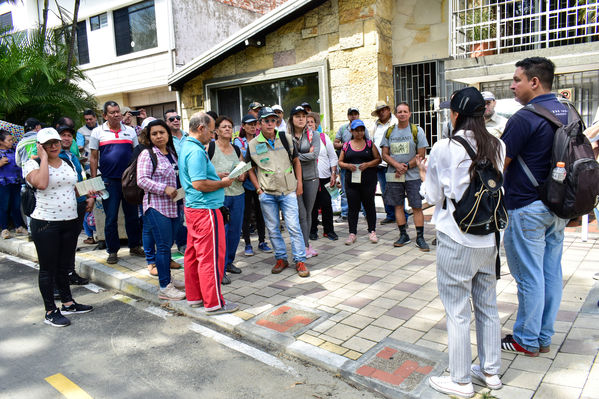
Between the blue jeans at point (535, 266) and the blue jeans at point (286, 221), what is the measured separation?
106 inches

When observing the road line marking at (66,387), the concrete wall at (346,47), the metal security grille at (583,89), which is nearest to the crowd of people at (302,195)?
the road line marking at (66,387)

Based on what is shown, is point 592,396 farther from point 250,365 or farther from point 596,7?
point 596,7

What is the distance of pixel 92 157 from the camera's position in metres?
6.66

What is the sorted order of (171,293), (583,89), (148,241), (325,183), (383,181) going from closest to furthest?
(171,293), (148,241), (325,183), (383,181), (583,89)

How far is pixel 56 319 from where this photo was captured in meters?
4.57

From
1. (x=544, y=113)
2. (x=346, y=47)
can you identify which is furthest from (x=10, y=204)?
(x=544, y=113)

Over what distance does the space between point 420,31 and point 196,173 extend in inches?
291

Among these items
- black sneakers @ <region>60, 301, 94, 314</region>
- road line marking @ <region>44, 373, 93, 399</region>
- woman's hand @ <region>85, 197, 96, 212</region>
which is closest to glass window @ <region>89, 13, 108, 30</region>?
woman's hand @ <region>85, 197, 96, 212</region>

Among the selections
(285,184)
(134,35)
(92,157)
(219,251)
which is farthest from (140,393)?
(134,35)

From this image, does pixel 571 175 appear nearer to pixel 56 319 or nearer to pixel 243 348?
pixel 243 348

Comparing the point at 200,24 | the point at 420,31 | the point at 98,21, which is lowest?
the point at 420,31

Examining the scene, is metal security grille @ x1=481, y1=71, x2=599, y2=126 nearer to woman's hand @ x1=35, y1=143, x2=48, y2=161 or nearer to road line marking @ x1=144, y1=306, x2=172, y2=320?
road line marking @ x1=144, y1=306, x2=172, y2=320

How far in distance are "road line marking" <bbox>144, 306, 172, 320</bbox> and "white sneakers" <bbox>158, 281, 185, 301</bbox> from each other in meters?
0.14

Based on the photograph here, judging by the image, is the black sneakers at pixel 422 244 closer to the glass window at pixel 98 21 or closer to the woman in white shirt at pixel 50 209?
the woman in white shirt at pixel 50 209
